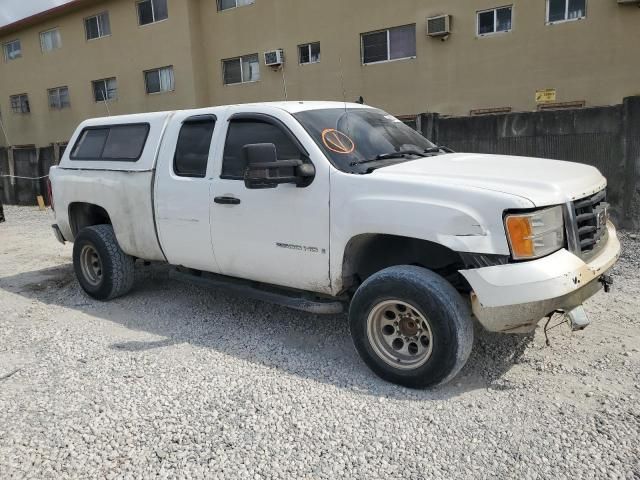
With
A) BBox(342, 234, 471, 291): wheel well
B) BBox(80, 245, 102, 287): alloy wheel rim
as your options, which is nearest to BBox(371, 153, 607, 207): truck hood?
BBox(342, 234, 471, 291): wheel well

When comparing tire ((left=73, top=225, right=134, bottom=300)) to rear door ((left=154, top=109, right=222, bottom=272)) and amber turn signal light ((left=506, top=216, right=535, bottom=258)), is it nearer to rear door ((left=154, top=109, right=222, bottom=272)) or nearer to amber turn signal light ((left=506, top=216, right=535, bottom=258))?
rear door ((left=154, top=109, right=222, bottom=272))

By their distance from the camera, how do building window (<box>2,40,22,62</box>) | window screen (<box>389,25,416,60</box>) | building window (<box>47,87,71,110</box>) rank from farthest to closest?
building window (<box>2,40,22,62</box>), building window (<box>47,87,71,110</box>), window screen (<box>389,25,416,60</box>)

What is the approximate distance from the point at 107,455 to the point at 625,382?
327 cm

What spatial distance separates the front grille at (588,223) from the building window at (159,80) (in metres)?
19.1

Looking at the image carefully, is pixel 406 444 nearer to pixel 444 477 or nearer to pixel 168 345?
pixel 444 477

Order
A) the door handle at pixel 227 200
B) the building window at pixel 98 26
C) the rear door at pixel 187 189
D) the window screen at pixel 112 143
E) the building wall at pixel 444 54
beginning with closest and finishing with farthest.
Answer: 1. the door handle at pixel 227 200
2. the rear door at pixel 187 189
3. the window screen at pixel 112 143
4. the building wall at pixel 444 54
5. the building window at pixel 98 26

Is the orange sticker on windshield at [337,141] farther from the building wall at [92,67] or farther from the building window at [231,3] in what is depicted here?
the building wall at [92,67]

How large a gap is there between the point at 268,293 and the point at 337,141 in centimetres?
140

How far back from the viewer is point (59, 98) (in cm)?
2462

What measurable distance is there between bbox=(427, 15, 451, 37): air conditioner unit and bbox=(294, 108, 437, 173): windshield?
10.4 meters

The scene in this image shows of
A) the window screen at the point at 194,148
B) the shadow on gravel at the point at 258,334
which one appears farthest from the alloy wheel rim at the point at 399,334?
the window screen at the point at 194,148

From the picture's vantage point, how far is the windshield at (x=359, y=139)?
4016 millimetres

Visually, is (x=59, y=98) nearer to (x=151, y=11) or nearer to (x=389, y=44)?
(x=151, y=11)

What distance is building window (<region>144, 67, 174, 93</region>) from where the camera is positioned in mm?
20438
